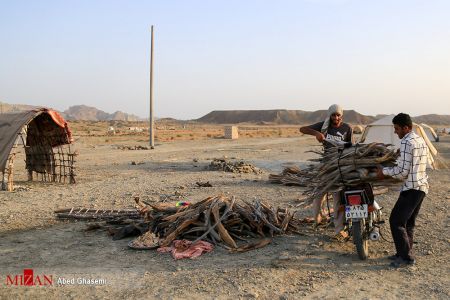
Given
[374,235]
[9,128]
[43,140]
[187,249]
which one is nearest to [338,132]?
[374,235]

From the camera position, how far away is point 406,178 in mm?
5453

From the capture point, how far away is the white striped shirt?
5.36m

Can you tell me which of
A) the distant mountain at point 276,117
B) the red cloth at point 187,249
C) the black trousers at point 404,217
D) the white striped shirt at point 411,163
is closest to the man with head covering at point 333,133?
the black trousers at point 404,217

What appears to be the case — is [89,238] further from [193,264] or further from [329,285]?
[329,285]

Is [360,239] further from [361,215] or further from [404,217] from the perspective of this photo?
[404,217]

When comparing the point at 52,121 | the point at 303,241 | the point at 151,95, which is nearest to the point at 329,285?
the point at 303,241

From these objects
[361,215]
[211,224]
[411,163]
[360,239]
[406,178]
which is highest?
[411,163]

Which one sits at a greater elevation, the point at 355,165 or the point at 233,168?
the point at 355,165

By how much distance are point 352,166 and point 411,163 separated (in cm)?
74

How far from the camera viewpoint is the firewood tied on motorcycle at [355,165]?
19.0 ft

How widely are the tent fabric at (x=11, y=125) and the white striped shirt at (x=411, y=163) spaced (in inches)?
374

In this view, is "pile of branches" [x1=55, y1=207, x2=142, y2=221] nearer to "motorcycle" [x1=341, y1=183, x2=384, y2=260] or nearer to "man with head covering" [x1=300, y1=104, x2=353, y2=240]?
"man with head covering" [x1=300, y1=104, x2=353, y2=240]

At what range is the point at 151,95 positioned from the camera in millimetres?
29562

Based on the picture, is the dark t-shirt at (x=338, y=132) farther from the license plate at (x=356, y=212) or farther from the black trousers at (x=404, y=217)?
the black trousers at (x=404, y=217)
